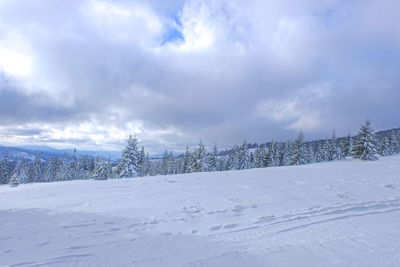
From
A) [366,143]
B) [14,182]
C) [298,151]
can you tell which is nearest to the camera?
[366,143]

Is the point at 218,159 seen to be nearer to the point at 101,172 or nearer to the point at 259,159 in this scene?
the point at 259,159

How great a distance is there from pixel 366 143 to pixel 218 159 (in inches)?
1521

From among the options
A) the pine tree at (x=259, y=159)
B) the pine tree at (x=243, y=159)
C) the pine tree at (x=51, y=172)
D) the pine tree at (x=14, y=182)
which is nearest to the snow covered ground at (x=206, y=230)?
the pine tree at (x=259, y=159)

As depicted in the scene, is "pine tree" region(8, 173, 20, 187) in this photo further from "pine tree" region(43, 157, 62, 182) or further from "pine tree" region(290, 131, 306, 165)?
"pine tree" region(290, 131, 306, 165)

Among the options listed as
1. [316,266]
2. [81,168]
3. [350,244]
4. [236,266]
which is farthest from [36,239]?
[81,168]

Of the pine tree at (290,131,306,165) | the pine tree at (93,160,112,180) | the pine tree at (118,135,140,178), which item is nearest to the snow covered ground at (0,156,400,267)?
the pine tree at (118,135,140,178)

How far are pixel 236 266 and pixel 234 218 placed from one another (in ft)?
12.2

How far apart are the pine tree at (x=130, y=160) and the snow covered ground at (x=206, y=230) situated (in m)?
26.9

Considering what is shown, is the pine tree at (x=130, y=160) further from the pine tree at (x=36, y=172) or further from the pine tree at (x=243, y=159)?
the pine tree at (x=36, y=172)

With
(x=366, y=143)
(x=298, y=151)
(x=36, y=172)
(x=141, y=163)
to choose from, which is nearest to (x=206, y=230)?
(x=366, y=143)

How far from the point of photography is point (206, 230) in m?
8.70

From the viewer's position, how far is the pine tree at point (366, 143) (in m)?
43.6

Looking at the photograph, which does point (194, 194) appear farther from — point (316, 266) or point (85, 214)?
point (316, 266)

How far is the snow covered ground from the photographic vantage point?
651 cm
